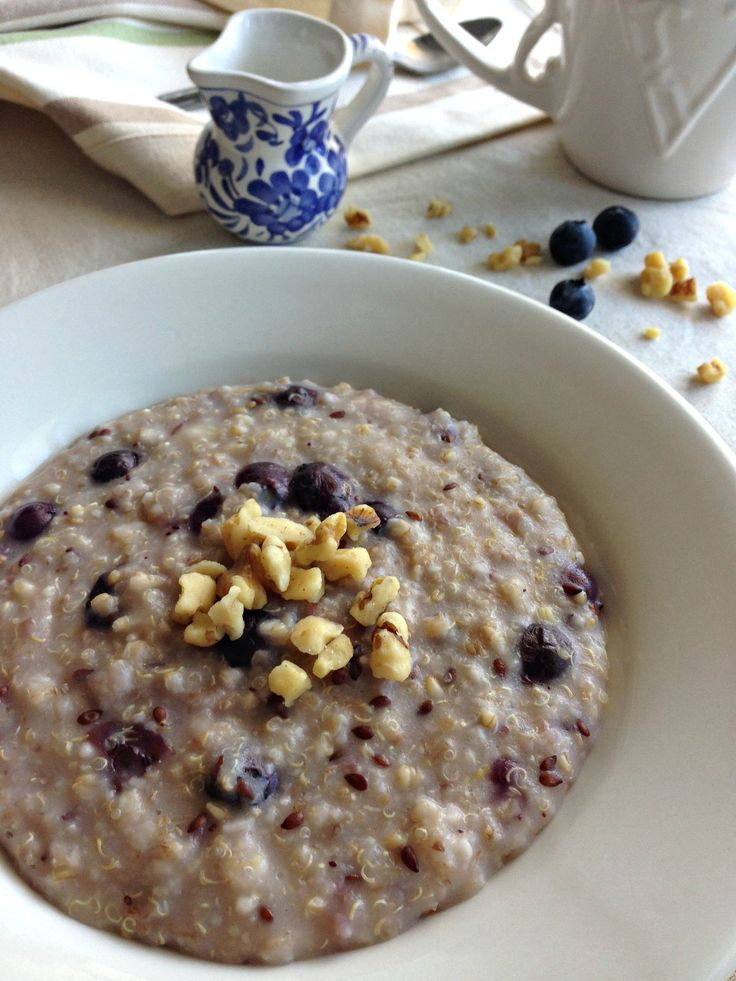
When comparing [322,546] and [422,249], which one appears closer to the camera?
[322,546]

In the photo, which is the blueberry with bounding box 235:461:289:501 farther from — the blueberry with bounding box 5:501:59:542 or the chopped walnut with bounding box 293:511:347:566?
the blueberry with bounding box 5:501:59:542

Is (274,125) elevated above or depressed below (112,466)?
above

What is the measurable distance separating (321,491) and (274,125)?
92 centimetres

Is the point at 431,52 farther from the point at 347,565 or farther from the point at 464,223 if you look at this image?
the point at 347,565

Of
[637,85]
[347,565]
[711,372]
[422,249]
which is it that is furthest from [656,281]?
[347,565]

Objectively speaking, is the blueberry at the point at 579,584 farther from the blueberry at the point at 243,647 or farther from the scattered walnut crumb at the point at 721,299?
the scattered walnut crumb at the point at 721,299

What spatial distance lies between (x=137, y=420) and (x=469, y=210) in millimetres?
1184

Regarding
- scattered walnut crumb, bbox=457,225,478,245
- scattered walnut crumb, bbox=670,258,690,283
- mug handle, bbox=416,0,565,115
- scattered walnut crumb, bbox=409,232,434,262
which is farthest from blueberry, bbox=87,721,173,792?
mug handle, bbox=416,0,565,115

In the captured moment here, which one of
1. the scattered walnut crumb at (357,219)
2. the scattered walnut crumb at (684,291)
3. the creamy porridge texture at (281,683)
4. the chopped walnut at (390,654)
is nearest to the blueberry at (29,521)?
the creamy porridge texture at (281,683)

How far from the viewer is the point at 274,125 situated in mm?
1948

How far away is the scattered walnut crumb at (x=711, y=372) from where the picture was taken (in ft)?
6.49

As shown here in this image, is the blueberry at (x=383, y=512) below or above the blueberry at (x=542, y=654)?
below

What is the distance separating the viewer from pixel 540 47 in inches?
112

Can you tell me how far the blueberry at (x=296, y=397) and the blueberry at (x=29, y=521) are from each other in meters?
0.44
